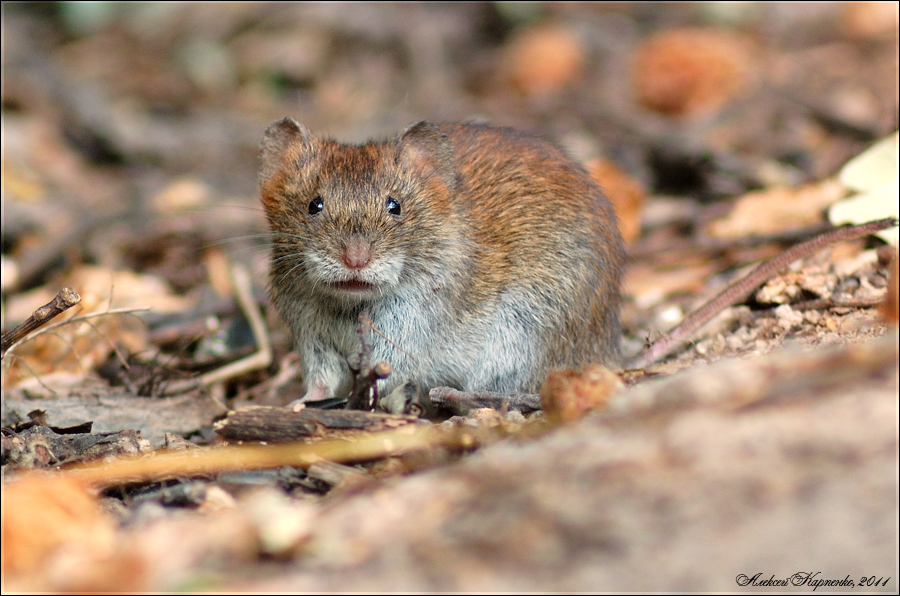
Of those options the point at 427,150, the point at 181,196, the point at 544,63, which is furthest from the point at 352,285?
the point at 544,63

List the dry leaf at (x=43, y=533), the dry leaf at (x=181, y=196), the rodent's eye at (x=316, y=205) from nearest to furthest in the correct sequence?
the dry leaf at (x=43, y=533), the rodent's eye at (x=316, y=205), the dry leaf at (x=181, y=196)

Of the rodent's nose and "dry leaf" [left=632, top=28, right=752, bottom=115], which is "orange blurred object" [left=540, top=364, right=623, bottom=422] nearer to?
the rodent's nose

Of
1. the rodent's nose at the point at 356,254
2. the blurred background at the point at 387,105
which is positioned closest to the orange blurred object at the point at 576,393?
the rodent's nose at the point at 356,254

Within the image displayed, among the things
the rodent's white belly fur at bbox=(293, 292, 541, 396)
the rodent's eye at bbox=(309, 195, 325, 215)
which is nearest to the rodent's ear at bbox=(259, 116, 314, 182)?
the rodent's eye at bbox=(309, 195, 325, 215)

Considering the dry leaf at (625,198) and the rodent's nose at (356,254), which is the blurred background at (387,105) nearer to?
the dry leaf at (625,198)

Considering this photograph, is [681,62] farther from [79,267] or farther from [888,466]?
[888,466]

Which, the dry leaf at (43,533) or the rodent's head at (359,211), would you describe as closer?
the dry leaf at (43,533)

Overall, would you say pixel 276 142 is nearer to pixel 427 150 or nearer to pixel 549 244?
pixel 427 150

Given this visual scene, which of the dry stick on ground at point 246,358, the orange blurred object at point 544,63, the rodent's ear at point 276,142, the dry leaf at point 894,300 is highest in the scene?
the orange blurred object at point 544,63

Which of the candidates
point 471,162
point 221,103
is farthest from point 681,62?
point 471,162

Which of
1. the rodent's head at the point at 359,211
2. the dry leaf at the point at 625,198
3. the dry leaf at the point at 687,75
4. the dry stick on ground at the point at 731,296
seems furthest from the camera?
the dry leaf at the point at 687,75
